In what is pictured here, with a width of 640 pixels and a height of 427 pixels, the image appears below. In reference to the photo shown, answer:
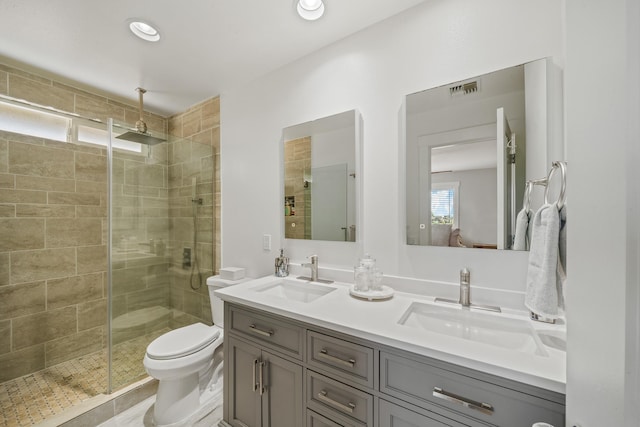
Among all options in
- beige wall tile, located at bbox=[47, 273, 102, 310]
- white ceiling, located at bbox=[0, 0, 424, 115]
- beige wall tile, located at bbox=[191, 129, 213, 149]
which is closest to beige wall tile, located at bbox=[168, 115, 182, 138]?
beige wall tile, located at bbox=[191, 129, 213, 149]

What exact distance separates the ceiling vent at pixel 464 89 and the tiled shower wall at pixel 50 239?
2.82m

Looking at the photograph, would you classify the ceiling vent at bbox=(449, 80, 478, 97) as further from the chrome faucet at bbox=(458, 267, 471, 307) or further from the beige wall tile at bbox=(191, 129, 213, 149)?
the beige wall tile at bbox=(191, 129, 213, 149)

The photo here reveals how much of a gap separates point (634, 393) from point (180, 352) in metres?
1.82

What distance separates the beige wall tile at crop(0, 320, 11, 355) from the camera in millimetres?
1848

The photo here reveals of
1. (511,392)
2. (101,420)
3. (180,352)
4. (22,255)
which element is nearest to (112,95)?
(22,255)

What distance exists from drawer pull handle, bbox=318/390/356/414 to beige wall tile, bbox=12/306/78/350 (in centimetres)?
236

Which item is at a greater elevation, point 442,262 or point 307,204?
point 307,204

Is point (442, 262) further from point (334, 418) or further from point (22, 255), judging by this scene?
point (22, 255)

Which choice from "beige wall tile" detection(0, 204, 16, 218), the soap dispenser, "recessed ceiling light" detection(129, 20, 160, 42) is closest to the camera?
"recessed ceiling light" detection(129, 20, 160, 42)

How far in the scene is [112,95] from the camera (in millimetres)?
2334

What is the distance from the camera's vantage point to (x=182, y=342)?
5.41 feet

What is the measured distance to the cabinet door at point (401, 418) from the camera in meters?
0.83

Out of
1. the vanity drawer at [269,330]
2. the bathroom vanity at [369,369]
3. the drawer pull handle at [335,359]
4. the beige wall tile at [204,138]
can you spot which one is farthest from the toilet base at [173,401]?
the beige wall tile at [204,138]

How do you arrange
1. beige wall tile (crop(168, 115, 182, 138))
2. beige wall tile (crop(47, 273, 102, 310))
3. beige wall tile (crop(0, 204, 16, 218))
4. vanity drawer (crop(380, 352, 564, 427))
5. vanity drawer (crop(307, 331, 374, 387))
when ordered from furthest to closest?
beige wall tile (crop(168, 115, 182, 138)) < beige wall tile (crop(47, 273, 102, 310)) < beige wall tile (crop(0, 204, 16, 218)) < vanity drawer (crop(307, 331, 374, 387)) < vanity drawer (crop(380, 352, 564, 427))
